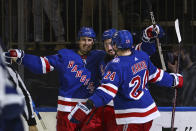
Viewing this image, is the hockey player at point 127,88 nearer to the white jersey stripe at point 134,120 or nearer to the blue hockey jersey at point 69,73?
the white jersey stripe at point 134,120

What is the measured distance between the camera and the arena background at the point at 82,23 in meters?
5.21

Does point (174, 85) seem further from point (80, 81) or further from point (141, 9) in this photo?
point (141, 9)

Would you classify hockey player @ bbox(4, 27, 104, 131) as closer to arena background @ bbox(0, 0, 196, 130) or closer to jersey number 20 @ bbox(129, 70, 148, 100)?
jersey number 20 @ bbox(129, 70, 148, 100)

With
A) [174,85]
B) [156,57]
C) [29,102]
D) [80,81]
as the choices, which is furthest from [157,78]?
[156,57]

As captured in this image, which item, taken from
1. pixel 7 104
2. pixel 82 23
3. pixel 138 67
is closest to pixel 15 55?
pixel 138 67

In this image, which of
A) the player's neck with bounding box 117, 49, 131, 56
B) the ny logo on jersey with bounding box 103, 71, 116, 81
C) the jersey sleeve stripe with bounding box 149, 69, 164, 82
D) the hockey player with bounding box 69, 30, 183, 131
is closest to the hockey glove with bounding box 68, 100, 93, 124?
the hockey player with bounding box 69, 30, 183, 131

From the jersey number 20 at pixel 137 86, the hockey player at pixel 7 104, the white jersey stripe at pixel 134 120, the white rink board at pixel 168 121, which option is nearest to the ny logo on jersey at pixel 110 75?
the jersey number 20 at pixel 137 86

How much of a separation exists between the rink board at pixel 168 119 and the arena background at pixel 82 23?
0.98 feet

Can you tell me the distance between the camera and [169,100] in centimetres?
518

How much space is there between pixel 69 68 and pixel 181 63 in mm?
1602

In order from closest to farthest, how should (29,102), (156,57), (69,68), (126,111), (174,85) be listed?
(29,102) → (126,111) → (174,85) → (69,68) → (156,57)

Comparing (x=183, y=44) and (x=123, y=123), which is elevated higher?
(x=183, y=44)

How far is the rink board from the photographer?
15.7 ft

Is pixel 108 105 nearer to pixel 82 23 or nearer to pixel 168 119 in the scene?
pixel 168 119
